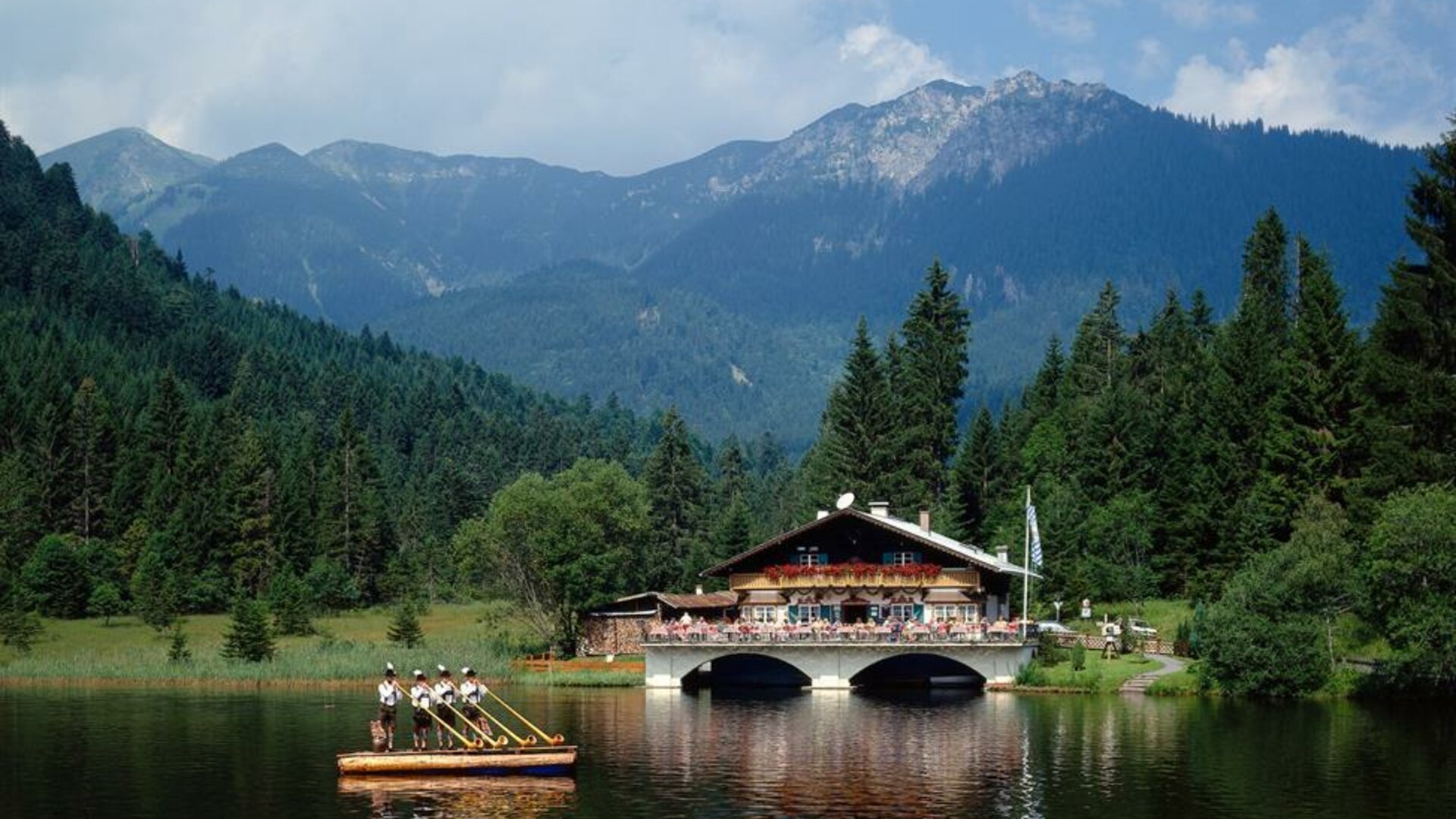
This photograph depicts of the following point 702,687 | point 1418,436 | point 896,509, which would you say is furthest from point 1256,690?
point 896,509

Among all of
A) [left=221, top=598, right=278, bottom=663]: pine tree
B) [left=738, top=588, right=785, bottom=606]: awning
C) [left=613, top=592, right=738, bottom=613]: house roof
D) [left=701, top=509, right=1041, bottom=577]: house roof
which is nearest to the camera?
[left=701, top=509, right=1041, bottom=577]: house roof

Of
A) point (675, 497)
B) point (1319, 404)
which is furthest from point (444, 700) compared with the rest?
point (675, 497)

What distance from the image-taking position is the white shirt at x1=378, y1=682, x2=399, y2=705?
49.4m

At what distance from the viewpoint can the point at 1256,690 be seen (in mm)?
68250

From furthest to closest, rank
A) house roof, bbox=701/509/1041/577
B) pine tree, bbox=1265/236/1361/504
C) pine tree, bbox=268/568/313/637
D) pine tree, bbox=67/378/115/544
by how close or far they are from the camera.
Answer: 1. pine tree, bbox=67/378/115/544
2. pine tree, bbox=268/568/313/637
3. house roof, bbox=701/509/1041/577
4. pine tree, bbox=1265/236/1361/504

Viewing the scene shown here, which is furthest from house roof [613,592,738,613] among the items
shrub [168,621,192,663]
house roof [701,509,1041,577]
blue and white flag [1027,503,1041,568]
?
shrub [168,621,192,663]

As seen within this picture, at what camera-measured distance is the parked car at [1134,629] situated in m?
84.4

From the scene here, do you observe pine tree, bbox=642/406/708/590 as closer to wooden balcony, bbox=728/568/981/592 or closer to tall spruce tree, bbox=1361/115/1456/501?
wooden balcony, bbox=728/568/981/592

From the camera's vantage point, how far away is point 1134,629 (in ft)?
289

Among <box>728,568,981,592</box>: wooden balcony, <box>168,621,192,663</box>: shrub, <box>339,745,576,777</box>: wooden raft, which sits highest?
<box>728,568,981,592</box>: wooden balcony

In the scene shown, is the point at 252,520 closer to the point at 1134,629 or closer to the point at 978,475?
the point at 978,475

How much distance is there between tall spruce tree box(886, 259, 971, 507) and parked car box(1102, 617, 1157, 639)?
2850 cm

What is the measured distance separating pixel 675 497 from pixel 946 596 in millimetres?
47304

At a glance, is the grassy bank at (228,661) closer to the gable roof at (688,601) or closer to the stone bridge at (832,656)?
the gable roof at (688,601)
